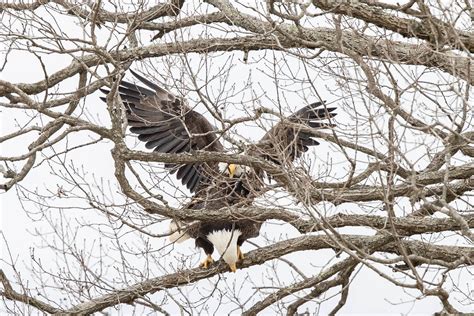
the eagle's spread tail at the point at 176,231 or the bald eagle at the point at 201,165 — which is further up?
the bald eagle at the point at 201,165

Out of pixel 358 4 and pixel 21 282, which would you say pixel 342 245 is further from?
pixel 21 282

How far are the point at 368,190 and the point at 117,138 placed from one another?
5.01 ft

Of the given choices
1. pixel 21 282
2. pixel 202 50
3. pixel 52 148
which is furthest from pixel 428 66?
pixel 21 282

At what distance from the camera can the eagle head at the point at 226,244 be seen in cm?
721

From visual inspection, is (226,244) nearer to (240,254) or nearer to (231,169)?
(240,254)

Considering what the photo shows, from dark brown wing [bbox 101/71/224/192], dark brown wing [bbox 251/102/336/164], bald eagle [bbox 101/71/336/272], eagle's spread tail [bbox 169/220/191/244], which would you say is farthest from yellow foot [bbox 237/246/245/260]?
dark brown wing [bbox 251/102/336/164]

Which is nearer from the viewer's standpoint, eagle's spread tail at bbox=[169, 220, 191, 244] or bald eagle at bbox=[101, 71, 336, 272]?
eagle's spread tail at bbox=[169, 220, 191, 244]

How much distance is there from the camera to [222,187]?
6.78m

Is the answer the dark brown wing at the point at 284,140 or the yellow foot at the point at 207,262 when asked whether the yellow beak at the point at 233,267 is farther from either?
the dark brown wing at the point at 284,140

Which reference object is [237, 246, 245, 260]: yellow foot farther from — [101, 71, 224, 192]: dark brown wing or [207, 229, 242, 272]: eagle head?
[101, 71, 224, 192]: dark brown wing

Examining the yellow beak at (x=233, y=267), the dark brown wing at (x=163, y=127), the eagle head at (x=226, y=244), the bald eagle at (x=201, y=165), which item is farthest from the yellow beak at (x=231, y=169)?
the yellow beak at (x=233, y=267)

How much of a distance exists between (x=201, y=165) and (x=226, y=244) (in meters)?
0.64

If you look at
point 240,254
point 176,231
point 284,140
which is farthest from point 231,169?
point 284,140

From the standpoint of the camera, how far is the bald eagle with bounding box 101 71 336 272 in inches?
257
